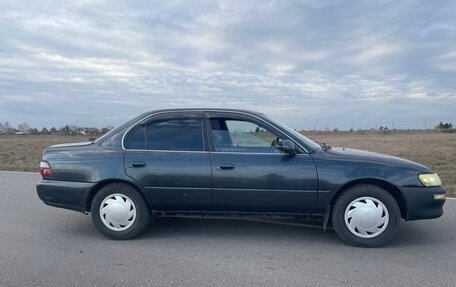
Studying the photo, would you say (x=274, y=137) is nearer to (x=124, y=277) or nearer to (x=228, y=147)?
(x=228, y=147)

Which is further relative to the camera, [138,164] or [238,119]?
[238,119]

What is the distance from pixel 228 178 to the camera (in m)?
4.89

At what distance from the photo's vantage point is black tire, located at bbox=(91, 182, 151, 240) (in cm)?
504

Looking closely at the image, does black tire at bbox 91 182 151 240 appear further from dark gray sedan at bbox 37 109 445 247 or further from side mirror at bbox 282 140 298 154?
side mirror at bbox 282 140 298 154

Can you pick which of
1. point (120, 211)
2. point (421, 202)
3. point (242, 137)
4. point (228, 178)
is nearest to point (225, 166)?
point (228, 178)

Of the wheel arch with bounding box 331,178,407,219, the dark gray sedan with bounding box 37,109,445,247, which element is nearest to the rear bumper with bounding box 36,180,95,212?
the dark gray sedan with bounding box 37,109,445,247

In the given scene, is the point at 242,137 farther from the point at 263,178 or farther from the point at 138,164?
the point at 138,164

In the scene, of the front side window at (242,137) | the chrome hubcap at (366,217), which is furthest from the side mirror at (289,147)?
the chrome hubcap at (366,217)

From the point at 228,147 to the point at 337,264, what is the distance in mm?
1837

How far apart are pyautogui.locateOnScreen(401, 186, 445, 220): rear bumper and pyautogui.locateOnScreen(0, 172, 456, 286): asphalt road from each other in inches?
15.5

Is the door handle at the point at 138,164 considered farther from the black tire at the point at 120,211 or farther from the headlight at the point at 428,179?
the headlight at the point at 428,179

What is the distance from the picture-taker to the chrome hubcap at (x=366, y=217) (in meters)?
4.74

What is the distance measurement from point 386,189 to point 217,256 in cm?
213

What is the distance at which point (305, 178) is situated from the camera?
4.80 meters
